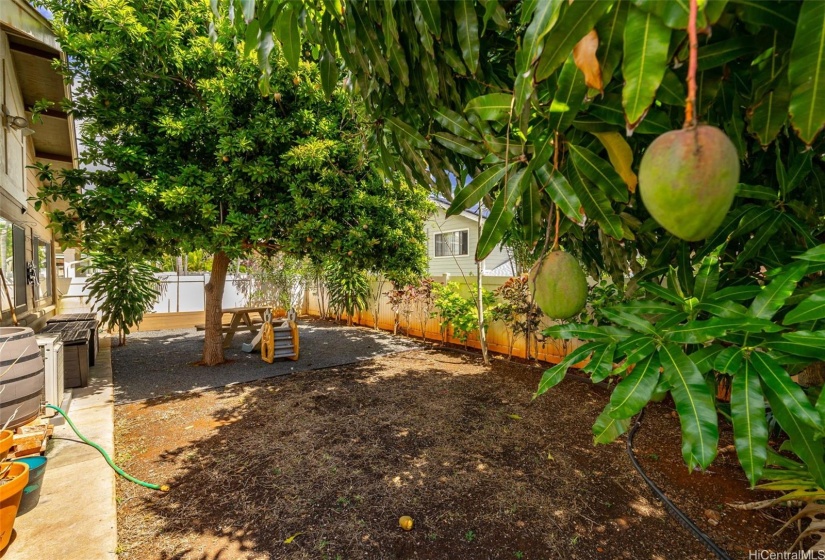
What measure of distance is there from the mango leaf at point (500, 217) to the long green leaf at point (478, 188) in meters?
0.09

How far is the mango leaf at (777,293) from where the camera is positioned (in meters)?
1.03

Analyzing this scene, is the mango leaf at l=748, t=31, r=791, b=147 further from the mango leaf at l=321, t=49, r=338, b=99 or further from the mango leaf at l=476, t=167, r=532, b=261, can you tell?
the mango leaf at l=321, t=49, r=338, b=99

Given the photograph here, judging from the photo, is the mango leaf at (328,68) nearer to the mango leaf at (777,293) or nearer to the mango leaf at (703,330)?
the mango leaf at (703,330)

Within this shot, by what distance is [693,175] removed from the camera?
52 cm

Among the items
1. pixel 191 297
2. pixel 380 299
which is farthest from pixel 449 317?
pixel 191 297

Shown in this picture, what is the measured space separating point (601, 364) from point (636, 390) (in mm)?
143

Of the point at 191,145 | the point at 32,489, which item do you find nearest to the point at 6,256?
the point at 191,145

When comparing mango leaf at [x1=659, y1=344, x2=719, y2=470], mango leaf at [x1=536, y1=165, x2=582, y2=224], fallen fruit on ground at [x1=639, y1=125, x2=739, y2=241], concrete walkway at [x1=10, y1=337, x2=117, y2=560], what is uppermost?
mango leaf at [x1=536, y1=165, x2=582, y2=224]

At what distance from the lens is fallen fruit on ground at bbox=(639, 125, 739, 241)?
521 millimetres

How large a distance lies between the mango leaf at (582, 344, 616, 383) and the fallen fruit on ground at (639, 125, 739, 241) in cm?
71

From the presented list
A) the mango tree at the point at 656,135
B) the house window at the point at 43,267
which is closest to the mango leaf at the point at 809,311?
the mango tree at the point at 656,135

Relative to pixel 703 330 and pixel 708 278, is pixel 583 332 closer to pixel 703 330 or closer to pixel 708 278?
pixel 703 330

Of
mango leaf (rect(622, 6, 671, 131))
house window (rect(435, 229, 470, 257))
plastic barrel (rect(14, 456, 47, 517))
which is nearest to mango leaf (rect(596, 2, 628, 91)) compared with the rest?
mango leaf (rect(622, 6, 671, 131))

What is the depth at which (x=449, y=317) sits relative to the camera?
22.4 ft
